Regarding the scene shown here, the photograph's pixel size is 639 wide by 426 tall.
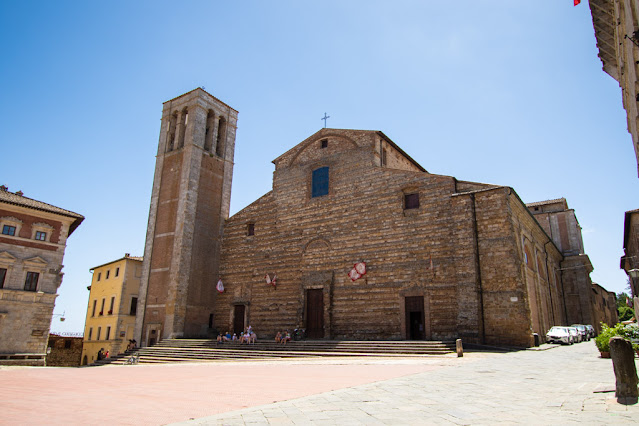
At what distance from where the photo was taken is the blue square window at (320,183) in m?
25.4

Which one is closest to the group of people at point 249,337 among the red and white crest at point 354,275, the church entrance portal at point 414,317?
the red and white crest at point 354,275

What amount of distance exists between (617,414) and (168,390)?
750 cm

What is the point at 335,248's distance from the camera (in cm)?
2377

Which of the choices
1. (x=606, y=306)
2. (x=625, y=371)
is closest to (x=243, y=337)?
(x=625, y=371)

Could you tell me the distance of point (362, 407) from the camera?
229 inches

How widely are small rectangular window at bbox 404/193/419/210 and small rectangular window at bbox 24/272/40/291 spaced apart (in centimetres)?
2178

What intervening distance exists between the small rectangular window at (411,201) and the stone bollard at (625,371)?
1608 cm

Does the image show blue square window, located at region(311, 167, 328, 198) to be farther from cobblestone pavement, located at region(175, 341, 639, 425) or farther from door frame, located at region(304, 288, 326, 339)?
cobblestone pavement, located at region(175, 341, 639, 425)

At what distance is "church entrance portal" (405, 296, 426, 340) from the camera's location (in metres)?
20.5

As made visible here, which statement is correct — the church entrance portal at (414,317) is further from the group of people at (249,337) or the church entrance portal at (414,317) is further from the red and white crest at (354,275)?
the group of people at (249,337)

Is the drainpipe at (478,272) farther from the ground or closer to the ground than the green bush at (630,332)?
farther from the ground

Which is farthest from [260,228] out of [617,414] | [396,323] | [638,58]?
[617,414]

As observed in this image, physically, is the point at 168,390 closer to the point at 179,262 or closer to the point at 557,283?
the point at 179,262

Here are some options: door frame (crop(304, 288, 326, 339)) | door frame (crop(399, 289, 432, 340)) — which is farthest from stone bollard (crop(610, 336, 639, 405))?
door frame (crop(304, 288, 326, 339))
